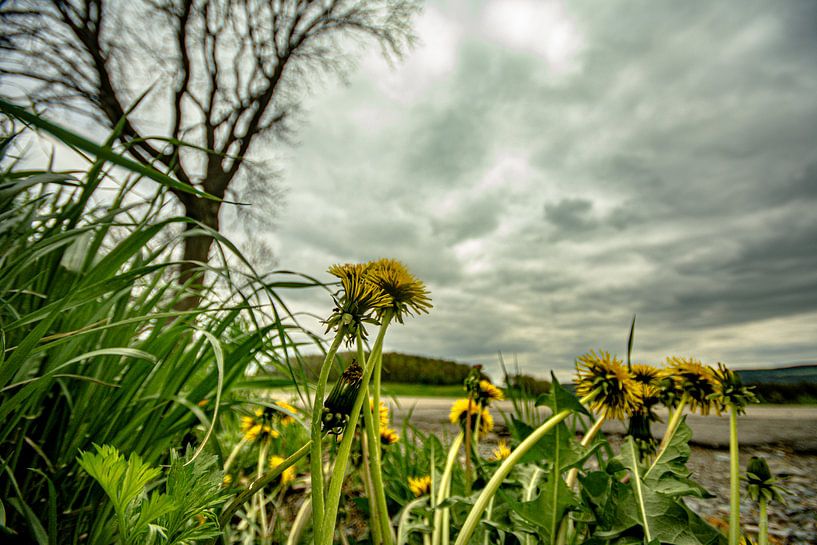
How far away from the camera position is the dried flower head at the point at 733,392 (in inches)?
33.2

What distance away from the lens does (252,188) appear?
354 inches

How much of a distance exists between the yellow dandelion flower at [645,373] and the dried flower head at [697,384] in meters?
0.03

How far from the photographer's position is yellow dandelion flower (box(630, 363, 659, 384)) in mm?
955

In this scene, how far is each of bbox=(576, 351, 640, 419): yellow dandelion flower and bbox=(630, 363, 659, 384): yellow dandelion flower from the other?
15 cm

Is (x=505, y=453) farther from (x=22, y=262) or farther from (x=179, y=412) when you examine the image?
(x=22, y=262)

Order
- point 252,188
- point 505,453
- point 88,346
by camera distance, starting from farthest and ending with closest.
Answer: point 252,188 → point 505,453 → point 88,346

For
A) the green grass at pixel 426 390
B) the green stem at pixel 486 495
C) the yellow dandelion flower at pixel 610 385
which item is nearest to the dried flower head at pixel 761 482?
the yellow dandelion flower at pixel 610 385

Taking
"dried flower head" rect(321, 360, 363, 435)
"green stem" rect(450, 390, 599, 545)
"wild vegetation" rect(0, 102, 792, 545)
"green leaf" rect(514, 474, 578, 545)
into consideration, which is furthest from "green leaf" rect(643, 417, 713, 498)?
"dried flower head" rect(321, 360, 363, 435)

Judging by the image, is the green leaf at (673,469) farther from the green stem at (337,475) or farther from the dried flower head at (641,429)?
the green stem at (337,475)

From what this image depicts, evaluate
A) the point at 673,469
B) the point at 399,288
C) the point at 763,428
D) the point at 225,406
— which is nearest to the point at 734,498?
the point at 673,469

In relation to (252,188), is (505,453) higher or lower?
lower

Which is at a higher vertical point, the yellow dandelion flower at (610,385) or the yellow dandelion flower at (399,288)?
the yellow dandelion flower at (399,288)

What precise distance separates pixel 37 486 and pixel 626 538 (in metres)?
1.20

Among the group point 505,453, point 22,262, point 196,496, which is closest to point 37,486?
point 22,262
